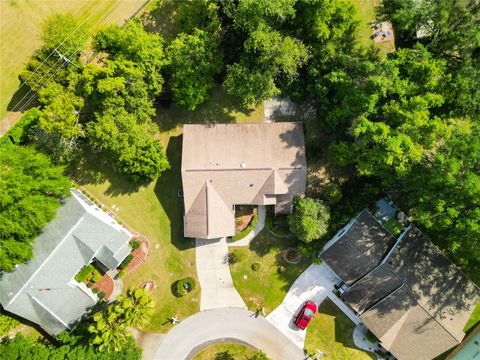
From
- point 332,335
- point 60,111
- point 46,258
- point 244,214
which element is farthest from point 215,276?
point 60,111

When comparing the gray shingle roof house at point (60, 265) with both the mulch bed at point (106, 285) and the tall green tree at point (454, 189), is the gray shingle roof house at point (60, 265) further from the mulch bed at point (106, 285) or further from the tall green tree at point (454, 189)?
the tall green tree at point (454, 189)

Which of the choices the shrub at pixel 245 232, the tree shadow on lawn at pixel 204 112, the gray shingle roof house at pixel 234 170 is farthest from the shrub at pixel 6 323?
the tree shadow on lawn at pixel 204 112

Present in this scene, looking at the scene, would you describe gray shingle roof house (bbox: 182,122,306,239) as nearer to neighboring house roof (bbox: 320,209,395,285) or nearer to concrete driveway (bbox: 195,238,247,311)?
concrete driveway (bbox: 195,238,247,311)

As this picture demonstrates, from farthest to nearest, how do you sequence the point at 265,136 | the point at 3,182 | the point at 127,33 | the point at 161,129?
the point at 161,129, the point at 265,136, the point at 127,33, the point at 3,182

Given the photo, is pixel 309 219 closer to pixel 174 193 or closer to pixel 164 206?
pixel 174 193

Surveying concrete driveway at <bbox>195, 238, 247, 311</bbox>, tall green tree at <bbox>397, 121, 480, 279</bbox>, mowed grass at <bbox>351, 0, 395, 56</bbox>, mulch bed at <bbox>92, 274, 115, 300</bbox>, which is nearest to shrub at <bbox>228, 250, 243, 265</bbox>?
concrete driveway at <bbox>195, 238, 247, 311</bbox>

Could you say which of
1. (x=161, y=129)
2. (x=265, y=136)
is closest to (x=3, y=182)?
(x=161, y=129)

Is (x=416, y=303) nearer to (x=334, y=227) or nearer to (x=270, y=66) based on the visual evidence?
(x=334, y=227)
